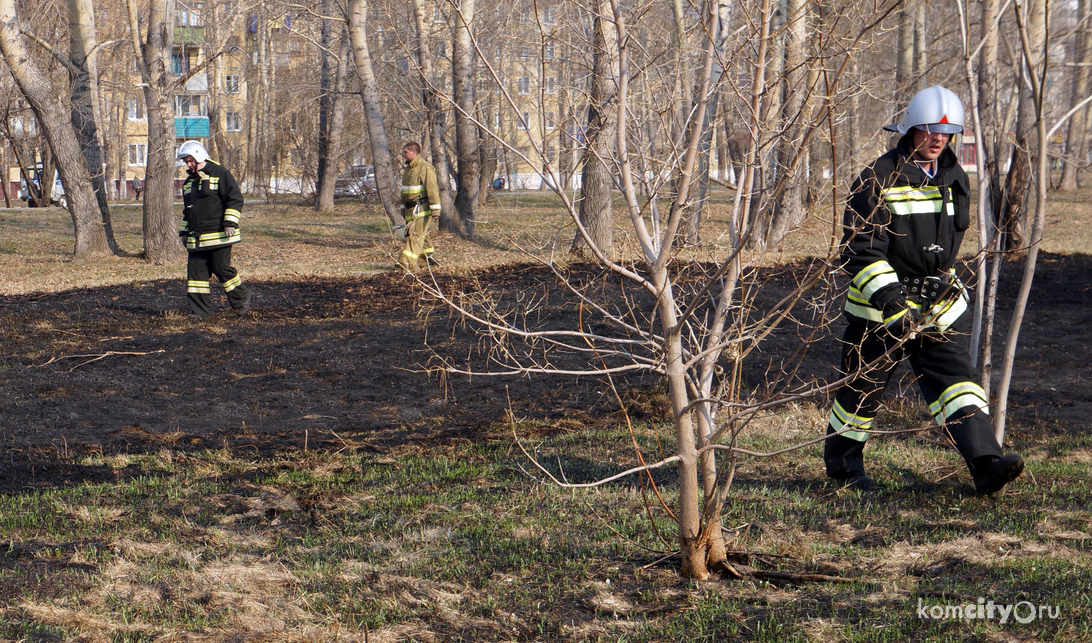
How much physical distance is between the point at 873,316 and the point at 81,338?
8.00 metres

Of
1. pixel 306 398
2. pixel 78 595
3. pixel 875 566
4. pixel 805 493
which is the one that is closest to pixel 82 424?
pixel 306 398

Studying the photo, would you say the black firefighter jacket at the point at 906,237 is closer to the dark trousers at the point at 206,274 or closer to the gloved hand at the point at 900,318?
the gloved hand at the point at 900,318

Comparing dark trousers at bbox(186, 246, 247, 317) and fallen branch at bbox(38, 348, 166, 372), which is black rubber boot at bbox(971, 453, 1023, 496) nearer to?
fallen branch at bbox(38, 348, 166, 372)

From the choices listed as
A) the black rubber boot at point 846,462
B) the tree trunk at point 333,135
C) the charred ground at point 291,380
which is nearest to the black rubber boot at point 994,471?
the black rubber boot at point 846,462

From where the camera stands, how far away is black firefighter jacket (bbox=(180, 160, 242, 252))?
34.1 ft

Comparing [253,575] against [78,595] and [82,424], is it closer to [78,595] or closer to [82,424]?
[78,595]

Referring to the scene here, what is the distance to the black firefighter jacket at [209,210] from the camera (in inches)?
410

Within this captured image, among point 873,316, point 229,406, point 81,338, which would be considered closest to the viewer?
point 873,316

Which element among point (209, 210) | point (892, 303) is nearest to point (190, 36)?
point (209, 210)

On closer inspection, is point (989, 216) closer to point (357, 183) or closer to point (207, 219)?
point (207, 219)

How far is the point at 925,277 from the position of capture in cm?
479

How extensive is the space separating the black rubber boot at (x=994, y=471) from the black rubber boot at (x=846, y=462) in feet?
1.67

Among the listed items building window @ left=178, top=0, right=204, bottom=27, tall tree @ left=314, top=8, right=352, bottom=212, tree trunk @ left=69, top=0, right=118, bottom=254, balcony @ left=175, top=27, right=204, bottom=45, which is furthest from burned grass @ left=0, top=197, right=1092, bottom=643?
tall tree @ left=314, top=8, right=352, bottom=212

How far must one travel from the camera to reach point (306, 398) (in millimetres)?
7652
